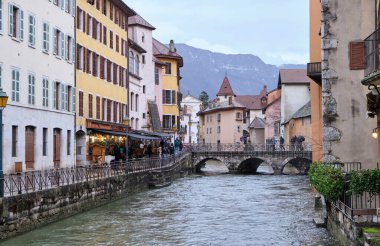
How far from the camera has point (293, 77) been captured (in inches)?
3351

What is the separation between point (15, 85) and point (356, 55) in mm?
16277

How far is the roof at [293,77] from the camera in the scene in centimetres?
8375

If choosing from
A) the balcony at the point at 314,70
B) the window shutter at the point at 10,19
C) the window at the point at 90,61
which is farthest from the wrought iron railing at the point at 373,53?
the window at the point at 90,61

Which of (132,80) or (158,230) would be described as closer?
(158,230)

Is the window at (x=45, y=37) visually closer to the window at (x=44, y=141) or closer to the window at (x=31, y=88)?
the window at (x=31, y=88)

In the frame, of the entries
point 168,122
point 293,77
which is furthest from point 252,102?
point 168,122

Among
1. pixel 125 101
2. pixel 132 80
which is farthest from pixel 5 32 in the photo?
pixel 132 80

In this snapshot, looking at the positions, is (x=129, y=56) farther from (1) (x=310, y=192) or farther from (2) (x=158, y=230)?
(2) (x=158, y=230)

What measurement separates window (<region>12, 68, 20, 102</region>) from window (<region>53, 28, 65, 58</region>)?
228 inches

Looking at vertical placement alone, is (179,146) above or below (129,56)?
below

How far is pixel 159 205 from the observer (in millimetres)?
32500

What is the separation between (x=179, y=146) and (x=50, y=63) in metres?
30.6

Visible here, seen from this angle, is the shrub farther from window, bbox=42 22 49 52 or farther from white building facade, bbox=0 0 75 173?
window, bbox=42 22 49 52

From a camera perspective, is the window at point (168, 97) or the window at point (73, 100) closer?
the window at point (73, 100)
